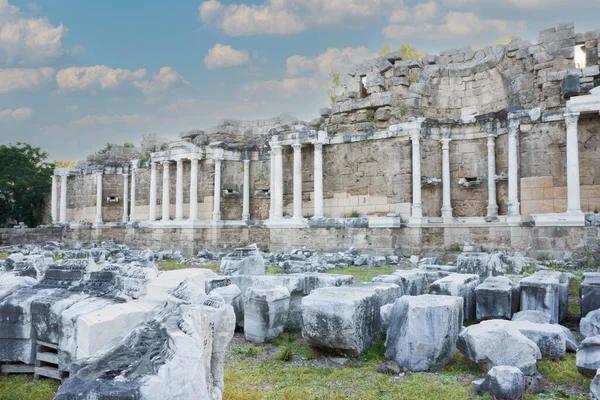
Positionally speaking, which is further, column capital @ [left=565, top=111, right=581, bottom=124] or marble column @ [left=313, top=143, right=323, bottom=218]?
marble column @ [left=313, top=143, right=323, bottom=218]

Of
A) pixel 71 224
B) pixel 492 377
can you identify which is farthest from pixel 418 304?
pixel 71 224

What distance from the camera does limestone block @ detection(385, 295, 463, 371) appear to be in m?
5.37

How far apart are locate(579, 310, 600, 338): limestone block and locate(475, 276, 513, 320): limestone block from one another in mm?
1016

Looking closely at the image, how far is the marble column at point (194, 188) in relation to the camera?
22047mm

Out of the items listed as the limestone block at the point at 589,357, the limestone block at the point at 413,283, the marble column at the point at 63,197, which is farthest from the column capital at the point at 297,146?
the marble column at the point at 63,197

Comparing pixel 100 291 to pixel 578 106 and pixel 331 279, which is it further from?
pixel 578 106

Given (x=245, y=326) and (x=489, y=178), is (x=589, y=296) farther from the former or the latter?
(x=489, y=178)

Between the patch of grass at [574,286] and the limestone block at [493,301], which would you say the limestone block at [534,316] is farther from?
the patch of grass at [574,286]

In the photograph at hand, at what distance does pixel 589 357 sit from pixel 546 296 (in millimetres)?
2398

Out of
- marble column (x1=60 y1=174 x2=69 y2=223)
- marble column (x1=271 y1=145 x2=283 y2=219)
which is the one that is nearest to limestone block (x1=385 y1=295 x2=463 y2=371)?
marble column (x1=271 y1=145 x2=283 y2=219)

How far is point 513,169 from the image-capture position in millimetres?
15602

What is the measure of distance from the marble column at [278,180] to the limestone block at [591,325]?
1442cm

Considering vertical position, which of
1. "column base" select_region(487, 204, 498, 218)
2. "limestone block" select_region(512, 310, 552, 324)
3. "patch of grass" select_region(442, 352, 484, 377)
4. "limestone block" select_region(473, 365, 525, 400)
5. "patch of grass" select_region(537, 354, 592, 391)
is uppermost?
"column base" select_region(487, 204, 498, 218)

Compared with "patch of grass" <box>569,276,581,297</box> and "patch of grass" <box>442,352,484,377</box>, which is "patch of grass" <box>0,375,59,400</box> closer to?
"patch of grass" <box>442,352,484,377</box>
